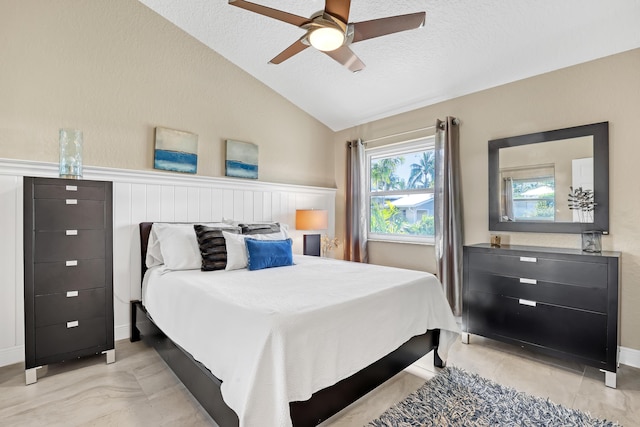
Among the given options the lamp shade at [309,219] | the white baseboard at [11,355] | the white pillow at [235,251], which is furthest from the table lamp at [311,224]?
the white baseboard at [11,355]

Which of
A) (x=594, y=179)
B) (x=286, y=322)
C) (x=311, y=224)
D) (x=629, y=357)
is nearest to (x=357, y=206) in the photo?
(x=311, y=224)

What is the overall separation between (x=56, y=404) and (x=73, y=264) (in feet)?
2.98

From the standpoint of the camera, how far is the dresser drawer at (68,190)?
2.21 m

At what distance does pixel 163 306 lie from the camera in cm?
231

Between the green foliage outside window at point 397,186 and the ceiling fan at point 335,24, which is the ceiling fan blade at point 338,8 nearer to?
the ceiling fan at point 335,24

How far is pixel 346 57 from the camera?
7.63 feet

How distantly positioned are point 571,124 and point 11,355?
4945 millimetres

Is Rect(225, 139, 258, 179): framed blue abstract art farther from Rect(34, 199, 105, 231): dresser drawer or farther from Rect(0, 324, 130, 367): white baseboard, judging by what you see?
Rect(0, 324, 130, 367): white baseboard

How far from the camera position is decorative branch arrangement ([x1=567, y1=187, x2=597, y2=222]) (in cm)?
266

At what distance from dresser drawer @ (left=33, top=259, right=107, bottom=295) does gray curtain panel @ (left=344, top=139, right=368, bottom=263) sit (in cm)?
290

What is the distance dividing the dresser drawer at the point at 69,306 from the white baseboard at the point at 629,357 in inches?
162

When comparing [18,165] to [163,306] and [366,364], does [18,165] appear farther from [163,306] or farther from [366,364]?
[366,364]

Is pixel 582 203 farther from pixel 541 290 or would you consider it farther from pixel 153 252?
pixel 153 252

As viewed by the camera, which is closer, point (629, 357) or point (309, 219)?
point (629, 357)
